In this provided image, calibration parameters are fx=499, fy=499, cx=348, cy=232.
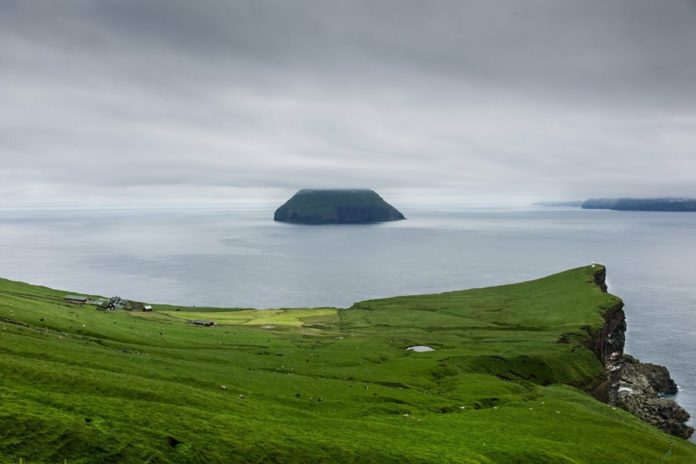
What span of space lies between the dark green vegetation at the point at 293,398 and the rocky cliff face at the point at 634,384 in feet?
19.1

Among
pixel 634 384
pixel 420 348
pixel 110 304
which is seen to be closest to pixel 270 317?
pixel 110 304

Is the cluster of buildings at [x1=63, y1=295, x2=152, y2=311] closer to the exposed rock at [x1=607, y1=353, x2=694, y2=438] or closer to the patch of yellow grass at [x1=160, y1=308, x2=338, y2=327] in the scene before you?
the patch of yellow grass at [x1=160, y1=308, x2=338, y2=327]

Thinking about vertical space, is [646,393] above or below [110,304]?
below

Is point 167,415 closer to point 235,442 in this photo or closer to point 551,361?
point 235,442

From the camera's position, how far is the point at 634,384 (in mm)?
119750

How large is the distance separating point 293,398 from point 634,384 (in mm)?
100711

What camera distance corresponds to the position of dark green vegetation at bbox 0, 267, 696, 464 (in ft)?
101

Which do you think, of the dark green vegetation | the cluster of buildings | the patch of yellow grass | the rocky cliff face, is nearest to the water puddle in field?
the dark green vegetation

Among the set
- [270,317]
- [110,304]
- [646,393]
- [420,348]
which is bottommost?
[646,393]

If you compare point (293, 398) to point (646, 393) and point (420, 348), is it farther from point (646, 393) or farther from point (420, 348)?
point (646, 393)

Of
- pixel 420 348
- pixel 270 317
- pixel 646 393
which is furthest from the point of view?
pixel 270 317

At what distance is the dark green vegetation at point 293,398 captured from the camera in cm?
3077

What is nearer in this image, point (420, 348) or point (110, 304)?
point (420, 348)

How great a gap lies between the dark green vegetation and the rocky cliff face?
582 centimetres
